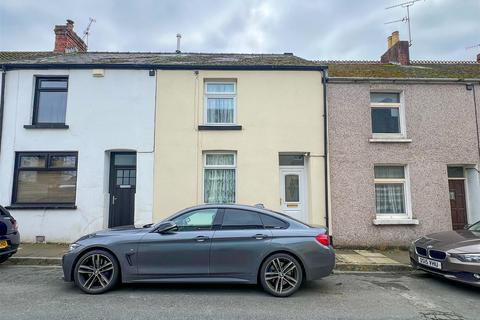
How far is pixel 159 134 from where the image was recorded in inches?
389

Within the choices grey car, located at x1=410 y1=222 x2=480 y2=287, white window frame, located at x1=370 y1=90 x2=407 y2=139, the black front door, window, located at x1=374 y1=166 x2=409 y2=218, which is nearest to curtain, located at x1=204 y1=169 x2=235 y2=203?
the black front door

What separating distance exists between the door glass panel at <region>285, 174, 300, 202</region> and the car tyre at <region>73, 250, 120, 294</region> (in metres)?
5.85

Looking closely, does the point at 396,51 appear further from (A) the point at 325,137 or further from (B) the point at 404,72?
(A) the point at 325,137

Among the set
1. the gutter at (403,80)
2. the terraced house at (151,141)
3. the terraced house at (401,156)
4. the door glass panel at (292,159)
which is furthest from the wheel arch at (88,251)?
the gutter at (403,80)

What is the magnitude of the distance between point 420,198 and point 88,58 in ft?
38.1

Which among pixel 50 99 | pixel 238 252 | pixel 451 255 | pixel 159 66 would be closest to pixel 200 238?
pixel 238 252

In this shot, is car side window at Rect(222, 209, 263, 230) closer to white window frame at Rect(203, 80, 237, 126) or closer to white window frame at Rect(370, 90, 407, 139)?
white window frame at Rect(203, 80, 237, 126)

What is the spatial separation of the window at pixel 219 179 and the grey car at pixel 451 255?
16.8ft

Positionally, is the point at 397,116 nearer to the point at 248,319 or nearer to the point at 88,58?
the point at 248,319

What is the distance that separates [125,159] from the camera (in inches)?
403

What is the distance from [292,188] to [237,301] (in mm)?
5492

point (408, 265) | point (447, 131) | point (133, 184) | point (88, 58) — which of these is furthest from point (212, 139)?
point (447, 131)

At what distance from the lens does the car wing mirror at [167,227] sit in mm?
5496

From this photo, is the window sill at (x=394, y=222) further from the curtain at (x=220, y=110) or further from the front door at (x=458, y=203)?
the curtain at (x=220, y=110)
